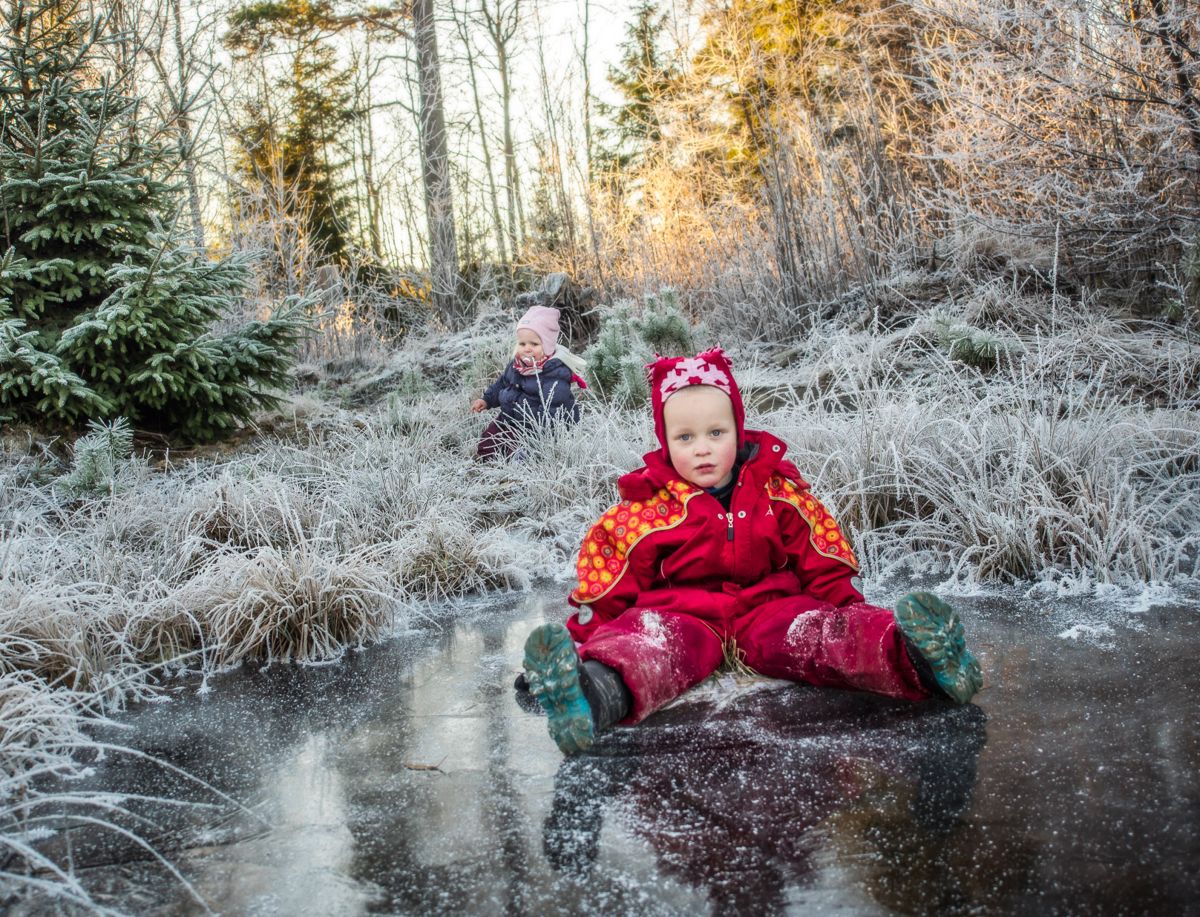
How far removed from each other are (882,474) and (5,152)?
543 cm

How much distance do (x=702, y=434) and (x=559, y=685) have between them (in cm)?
→ 94

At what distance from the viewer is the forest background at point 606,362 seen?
344 cm

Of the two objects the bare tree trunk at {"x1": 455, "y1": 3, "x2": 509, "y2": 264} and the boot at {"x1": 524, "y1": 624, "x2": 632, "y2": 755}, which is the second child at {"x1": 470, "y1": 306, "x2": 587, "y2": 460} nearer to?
the boot at {"x1": 524, "y1": 624, "x2": 632, "y2": 755}

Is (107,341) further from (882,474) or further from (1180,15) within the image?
(1180,15)

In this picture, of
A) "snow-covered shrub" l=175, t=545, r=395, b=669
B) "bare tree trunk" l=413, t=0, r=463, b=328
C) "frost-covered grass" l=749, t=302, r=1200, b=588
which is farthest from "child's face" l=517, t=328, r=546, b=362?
"bare tree trunk" l=413, t=0, r=463, b=328

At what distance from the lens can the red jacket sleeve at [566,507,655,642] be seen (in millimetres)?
2805

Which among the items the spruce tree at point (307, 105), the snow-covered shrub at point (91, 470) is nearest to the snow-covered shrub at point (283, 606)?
the snow-covered shrub at point (91, 470)

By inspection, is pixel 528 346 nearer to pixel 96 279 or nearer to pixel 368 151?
pixel 96 279

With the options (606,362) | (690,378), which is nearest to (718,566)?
(690,378)

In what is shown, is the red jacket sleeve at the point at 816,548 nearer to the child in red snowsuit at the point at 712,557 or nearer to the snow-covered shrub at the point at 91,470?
the child in red snowsuit at the point at 712,557

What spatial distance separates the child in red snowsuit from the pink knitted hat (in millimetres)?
3777

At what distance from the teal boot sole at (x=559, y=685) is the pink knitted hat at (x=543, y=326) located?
4632 mm

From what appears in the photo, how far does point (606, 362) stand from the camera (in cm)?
743

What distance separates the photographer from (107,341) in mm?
5598
